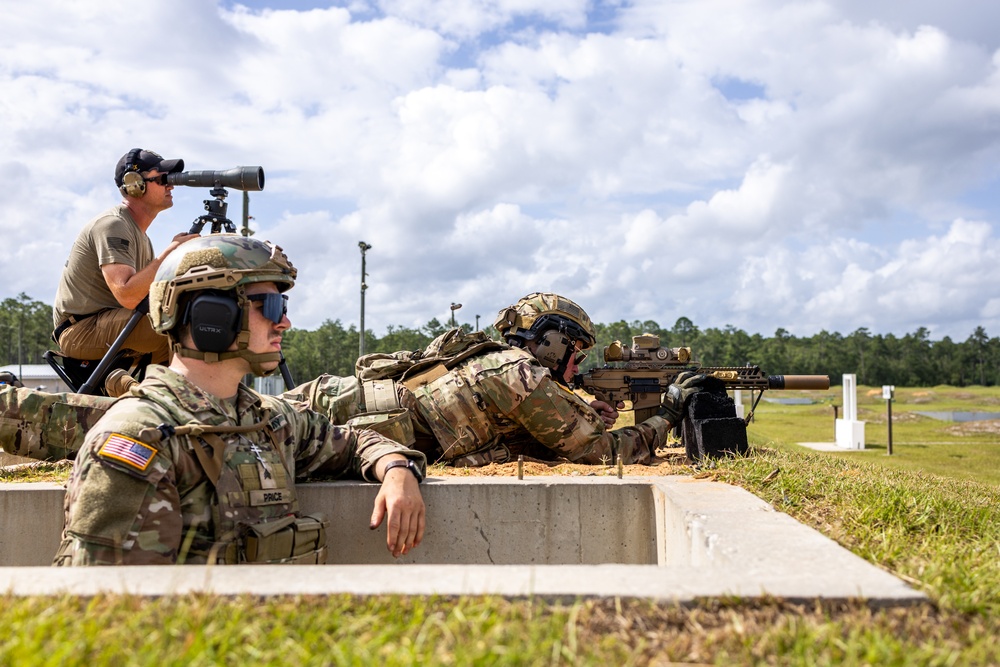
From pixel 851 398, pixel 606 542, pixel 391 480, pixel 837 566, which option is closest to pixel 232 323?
pixel 391 480

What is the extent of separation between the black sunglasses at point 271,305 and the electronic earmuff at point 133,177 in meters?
3.02

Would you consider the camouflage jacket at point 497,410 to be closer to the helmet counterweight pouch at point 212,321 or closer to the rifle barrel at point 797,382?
the helmet counterweight pouch at point 212,321

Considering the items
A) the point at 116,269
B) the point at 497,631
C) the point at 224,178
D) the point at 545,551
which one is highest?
the point at 224,178

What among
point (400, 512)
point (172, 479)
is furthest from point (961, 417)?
point (172, 479)

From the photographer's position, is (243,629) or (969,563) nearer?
(243,629)

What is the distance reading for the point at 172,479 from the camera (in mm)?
2777

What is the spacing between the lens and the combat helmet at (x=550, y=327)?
640 cm

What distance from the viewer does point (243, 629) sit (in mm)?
1801

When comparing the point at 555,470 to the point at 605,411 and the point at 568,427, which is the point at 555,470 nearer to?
the point at 568,427

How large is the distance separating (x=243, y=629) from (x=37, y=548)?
8.19 feet

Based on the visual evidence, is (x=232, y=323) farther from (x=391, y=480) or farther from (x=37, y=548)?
(x=37, y=548)

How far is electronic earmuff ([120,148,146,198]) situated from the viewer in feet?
18.4

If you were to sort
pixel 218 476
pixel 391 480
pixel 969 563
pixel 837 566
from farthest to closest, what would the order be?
pixel 391 480 → pixel 218 476 → pixel 969 563 → pixel 837 566

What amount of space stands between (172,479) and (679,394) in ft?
13.2
